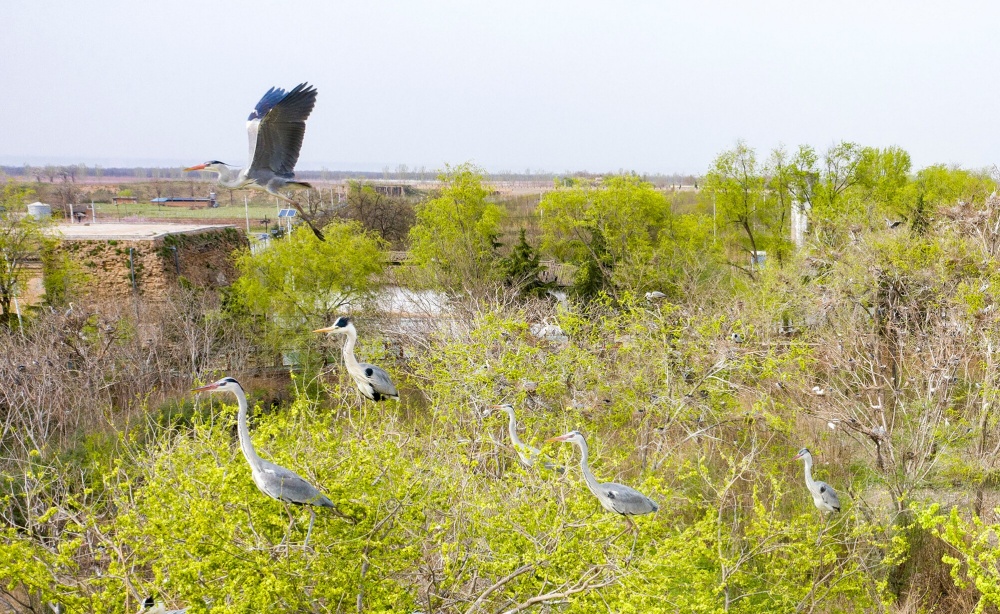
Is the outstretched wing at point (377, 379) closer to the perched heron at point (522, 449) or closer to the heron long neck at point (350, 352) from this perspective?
the heron long neck at point (350, 352)

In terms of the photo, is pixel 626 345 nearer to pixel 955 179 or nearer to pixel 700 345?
pixel 700 345

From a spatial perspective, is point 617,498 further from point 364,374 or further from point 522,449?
point 364,374

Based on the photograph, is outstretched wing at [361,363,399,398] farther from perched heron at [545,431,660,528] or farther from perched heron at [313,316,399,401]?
perched heron at [545,431,660,528]

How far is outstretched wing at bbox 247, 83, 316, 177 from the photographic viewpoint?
30.4 ft

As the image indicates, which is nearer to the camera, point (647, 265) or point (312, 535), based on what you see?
point (312, 535)

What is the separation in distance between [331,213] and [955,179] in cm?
3560

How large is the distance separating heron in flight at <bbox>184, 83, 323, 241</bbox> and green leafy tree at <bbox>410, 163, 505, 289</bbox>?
18.2 metres

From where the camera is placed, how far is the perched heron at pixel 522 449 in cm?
659

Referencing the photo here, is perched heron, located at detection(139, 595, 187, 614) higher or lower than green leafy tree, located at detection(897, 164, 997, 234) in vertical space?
lower

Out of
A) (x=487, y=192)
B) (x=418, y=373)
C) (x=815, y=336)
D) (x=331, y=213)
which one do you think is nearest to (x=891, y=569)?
(x=815, y=336)

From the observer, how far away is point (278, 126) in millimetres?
9422

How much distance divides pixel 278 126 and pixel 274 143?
25cm

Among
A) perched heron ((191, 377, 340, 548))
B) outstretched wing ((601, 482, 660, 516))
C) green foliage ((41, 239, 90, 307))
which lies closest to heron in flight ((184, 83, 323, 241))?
perched heron ((191, 377, 340, 548))

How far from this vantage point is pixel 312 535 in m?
5.98
